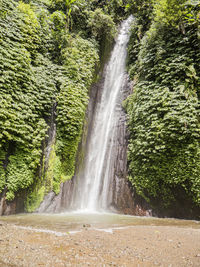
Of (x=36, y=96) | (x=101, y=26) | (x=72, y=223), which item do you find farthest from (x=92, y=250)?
(x=101, y=26)

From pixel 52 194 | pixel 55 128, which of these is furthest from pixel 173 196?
pixel 55 128

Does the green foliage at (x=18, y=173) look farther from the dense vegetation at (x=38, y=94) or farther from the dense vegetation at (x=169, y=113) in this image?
the dense vegetation at (x=169, y=113)

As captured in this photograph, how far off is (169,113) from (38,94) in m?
5.05

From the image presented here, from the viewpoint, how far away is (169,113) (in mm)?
6289

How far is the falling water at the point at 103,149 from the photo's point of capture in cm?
795

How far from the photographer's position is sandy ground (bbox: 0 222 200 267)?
198cm

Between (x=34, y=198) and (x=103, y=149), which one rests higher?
(x=103, y=149)

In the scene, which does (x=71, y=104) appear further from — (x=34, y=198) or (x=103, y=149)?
(x=34, y=198)

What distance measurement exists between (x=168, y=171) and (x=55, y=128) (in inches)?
189

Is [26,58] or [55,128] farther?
[55,128]

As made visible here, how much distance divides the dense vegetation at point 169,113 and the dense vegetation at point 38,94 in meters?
2.79

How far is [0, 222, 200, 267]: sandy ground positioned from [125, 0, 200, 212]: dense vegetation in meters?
3.20

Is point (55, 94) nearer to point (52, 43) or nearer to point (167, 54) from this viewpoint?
point (52, 43)

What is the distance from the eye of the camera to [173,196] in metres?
6.23
